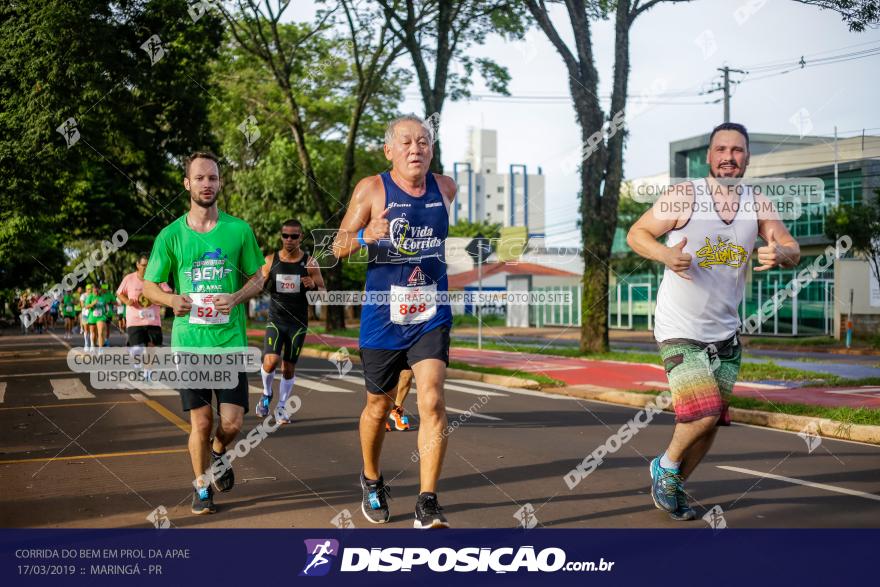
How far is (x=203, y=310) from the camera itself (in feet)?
18.3

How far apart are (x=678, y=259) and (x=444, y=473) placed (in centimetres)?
292

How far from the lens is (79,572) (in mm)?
4410

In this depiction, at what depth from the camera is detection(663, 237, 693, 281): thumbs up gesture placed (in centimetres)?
498

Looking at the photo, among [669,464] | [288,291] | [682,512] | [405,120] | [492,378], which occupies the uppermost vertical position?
[405,120]

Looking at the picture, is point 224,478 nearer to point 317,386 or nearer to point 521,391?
point 317,386

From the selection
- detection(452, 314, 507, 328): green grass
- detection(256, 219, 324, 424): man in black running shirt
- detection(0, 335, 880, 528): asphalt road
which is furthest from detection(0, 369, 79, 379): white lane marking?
detection(452, 314, 507, 328): green grass

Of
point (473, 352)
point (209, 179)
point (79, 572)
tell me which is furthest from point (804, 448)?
point (473, 352)

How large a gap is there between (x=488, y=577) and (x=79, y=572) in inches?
78.5

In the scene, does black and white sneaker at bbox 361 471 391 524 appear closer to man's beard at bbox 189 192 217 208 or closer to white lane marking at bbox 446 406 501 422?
man's beard at bbox 189 192 217 208

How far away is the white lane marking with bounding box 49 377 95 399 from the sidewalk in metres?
7.83

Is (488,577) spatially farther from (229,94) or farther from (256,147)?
(256,147)

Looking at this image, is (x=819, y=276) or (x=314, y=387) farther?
(x=819, y=276)

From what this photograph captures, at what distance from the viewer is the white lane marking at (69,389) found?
13.4 meters

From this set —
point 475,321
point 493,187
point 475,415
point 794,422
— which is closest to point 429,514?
point 475,415
